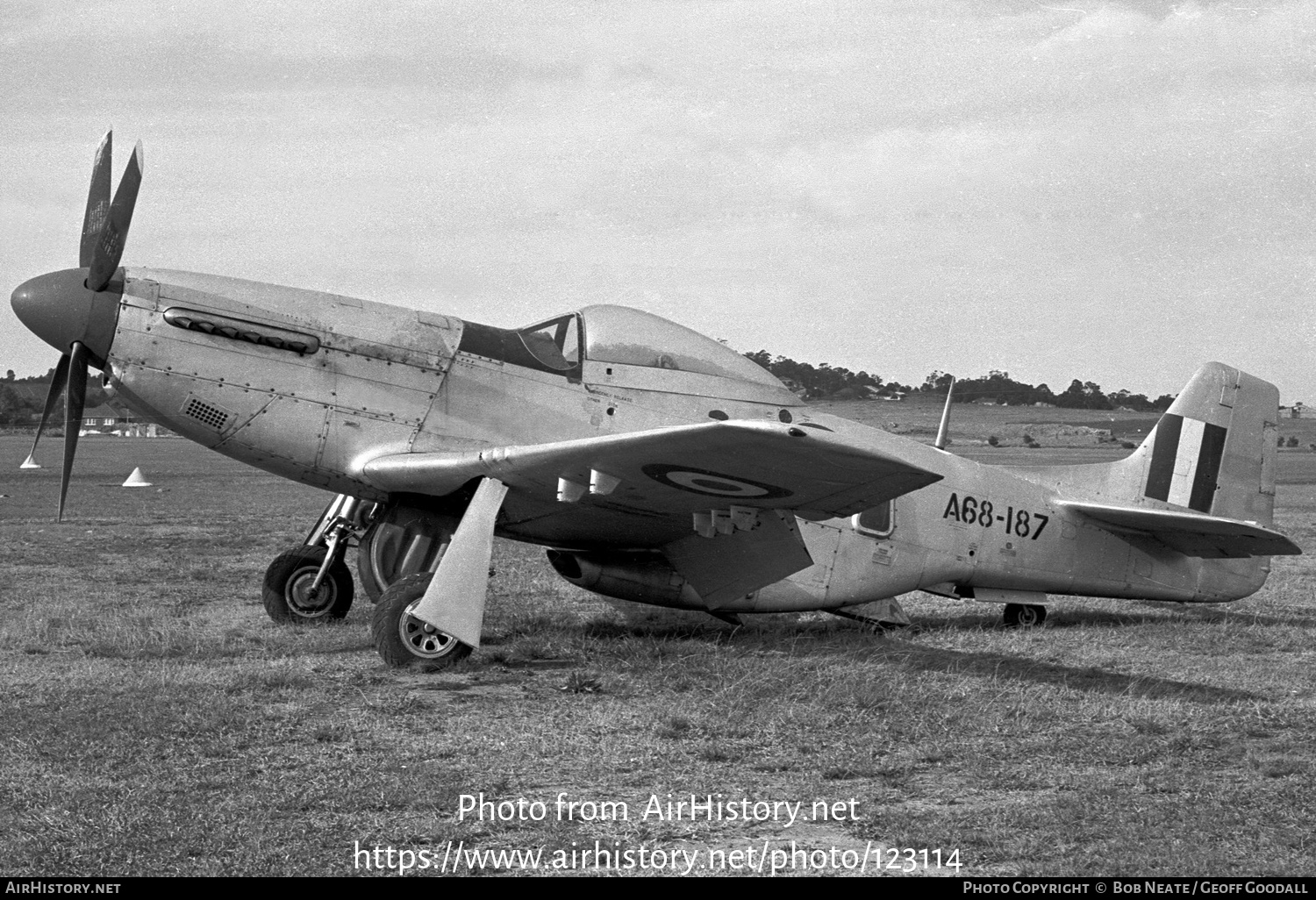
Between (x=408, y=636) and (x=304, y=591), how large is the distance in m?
2.07

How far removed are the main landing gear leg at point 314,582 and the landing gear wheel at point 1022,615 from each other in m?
5.02

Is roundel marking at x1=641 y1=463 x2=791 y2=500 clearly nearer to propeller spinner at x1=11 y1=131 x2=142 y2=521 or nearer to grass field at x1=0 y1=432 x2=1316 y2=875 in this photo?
grass field at x1=0 y1=432 x2=1316 y2=875

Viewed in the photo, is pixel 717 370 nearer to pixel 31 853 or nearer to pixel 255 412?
pixel 255 412

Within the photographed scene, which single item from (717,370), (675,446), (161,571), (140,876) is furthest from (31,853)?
(161,571)

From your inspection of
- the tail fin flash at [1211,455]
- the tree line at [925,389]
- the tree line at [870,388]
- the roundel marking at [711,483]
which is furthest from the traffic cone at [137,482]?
the roundel marking at [711,483]

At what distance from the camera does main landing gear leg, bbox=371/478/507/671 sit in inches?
274

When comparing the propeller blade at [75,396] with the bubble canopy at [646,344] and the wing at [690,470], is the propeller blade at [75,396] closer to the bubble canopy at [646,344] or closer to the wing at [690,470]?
the wing at [690,470]

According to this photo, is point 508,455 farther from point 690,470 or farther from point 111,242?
point 111,242

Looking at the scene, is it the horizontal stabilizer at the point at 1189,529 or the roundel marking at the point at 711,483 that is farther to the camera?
the horizontal stabilizer at the point at 1189,529

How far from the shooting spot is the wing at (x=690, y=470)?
20.0 feet

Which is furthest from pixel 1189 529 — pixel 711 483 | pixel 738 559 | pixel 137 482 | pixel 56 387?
pixel 137 482

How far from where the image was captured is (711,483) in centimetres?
693

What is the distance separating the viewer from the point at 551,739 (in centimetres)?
565

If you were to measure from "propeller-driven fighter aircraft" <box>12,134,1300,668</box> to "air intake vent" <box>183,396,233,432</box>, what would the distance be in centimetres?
1
